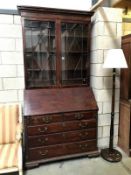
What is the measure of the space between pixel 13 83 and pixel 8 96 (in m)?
0.21

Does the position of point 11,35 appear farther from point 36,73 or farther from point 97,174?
point 97,174

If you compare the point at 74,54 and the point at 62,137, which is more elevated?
the point at 74,54

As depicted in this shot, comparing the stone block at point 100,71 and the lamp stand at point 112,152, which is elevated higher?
the stone block at point 100,71

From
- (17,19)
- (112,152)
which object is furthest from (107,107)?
Result: (17,19)

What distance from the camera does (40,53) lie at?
8.44ft

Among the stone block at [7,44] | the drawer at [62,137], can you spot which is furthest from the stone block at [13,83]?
the drawer at [62,137]

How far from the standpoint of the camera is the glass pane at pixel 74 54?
264 centimetres

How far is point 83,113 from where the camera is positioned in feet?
8.39

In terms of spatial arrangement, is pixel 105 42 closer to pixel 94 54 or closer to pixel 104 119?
pixel 94 54

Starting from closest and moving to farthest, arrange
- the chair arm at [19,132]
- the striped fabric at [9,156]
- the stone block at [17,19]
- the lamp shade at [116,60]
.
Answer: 1. the striped fabric at [9,156]
2. the chair arm at [19,132]
3. the lamp shade at [116,60]
4. the stone block at [17,19]

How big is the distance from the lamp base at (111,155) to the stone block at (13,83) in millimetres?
1619

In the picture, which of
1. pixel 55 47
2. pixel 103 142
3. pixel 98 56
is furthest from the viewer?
pixel 103 142

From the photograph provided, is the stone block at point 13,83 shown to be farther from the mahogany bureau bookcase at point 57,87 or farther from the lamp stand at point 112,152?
the lamp stand at point 112,152

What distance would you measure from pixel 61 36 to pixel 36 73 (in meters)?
0.64
